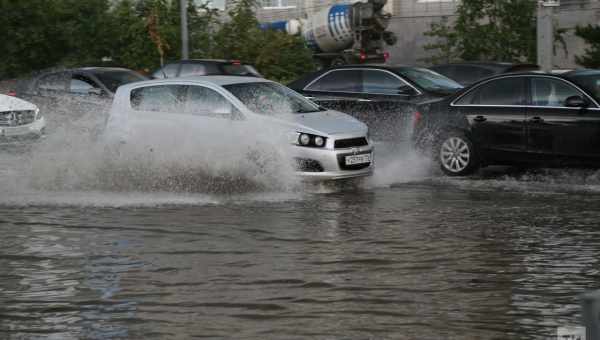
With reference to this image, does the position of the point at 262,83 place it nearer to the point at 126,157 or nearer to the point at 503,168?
the point at 126,157

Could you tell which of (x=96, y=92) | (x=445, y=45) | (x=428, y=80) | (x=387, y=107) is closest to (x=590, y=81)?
(x=387, y=107)

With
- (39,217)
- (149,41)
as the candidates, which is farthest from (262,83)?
(149,41)

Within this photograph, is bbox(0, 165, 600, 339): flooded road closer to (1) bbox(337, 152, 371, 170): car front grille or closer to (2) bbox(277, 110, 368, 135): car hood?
(1) bbox(337, 152, 371, 170): car front grille

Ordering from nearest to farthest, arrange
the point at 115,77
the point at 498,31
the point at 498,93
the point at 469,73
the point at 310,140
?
the point at 310,140 < the point at 498,93 < the point at 469,73 < the point at 115,77 < the point at 498,31

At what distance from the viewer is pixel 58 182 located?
14.8 metres

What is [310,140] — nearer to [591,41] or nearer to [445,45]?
[591,41]

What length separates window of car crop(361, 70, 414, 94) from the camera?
1809cm

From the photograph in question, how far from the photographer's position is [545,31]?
62.2ft

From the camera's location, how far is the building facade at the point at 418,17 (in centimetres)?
3341

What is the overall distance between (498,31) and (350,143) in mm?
15735

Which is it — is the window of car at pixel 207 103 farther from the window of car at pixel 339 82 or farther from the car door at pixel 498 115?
the window of car at pixel 339 82

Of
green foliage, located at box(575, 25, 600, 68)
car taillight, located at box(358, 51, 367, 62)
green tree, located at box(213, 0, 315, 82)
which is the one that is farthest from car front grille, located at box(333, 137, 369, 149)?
green tree, located at box(213, 0, 315, 82)

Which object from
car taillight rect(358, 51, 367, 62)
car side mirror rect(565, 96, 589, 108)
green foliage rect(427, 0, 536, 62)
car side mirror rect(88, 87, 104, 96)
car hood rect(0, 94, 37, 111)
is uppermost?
green foliage rect(427, 0, 536, 62)

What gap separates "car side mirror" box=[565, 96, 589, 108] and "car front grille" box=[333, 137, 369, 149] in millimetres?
2510
